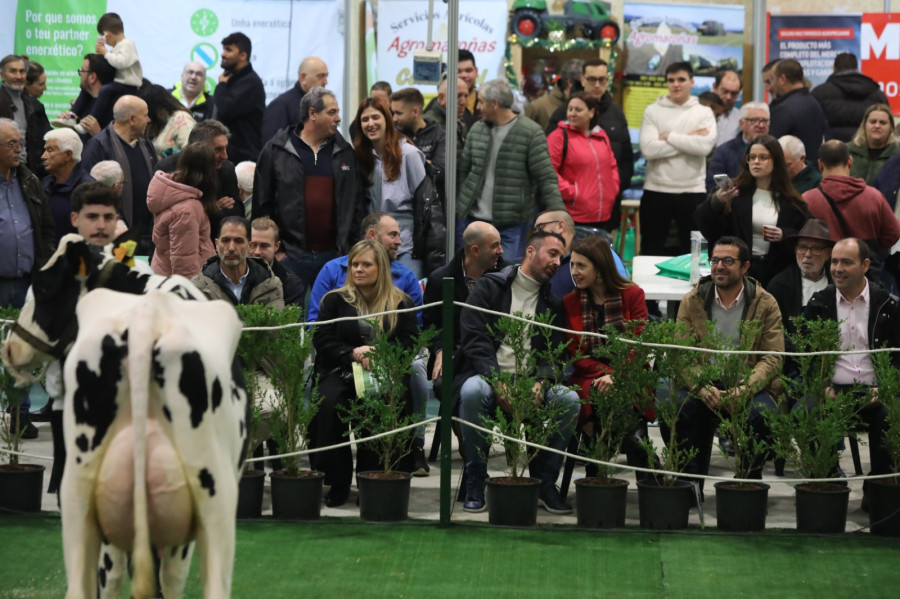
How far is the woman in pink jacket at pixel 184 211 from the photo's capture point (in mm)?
8766

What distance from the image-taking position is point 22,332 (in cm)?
457

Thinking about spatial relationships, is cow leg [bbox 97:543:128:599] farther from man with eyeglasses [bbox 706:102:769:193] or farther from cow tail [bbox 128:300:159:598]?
man with eyeglasses [bbox 706:102:769:193]

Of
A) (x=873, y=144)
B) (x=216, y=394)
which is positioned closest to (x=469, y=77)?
(x=873, y=144)

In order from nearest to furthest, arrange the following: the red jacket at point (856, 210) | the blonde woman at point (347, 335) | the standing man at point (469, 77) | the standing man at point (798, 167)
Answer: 1. the blonde woman at point (347, 335)
2. the red jacket at point (856, 210)
3. the standing man at point (798, 167)
4. the standing man at point (469, 77)

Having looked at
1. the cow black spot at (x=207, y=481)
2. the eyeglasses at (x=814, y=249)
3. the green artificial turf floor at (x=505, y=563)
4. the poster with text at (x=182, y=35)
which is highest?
the poster with text at (x=182, y=35)

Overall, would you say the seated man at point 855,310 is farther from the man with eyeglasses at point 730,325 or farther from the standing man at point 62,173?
the standing man at point 62,173

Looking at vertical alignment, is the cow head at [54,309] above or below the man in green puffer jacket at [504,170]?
below

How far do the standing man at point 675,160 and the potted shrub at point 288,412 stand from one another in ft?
17.1

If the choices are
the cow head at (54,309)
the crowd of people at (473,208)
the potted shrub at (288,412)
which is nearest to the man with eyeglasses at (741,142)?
the crowd of people at (473,208)

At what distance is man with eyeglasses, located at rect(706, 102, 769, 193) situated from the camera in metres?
11.0

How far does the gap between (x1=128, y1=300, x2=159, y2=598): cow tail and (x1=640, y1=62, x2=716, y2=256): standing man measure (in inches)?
320

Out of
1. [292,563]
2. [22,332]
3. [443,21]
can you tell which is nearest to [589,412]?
[292,563]

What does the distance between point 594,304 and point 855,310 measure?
4.95 ft

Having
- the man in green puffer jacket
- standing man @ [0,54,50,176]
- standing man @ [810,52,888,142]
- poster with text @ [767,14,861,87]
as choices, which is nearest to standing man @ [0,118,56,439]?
standing man @ [0,54,50,176]
